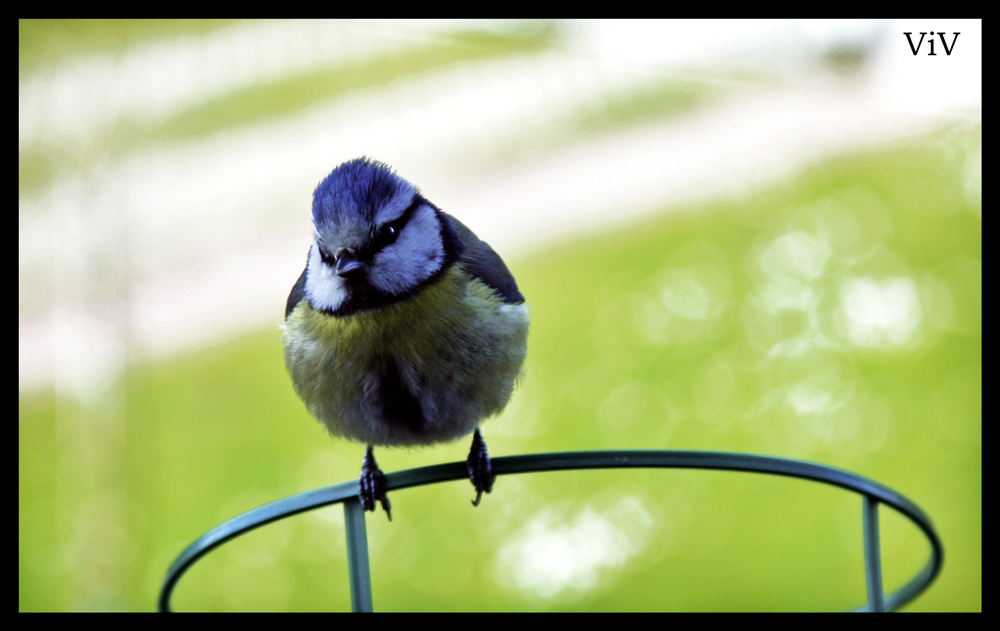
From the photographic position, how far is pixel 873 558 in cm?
74

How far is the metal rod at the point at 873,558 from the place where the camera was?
728 millimetres

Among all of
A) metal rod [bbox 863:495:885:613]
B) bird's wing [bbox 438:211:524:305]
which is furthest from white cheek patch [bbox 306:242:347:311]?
metal rod [bbox 863:495:885:613]

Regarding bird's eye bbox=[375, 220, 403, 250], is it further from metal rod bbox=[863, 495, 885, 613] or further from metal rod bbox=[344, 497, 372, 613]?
metal rod bbox=[863, 495, 885, 613]

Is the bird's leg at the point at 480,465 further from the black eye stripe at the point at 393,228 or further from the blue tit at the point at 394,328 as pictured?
the black eye stripe at the point at 393,228

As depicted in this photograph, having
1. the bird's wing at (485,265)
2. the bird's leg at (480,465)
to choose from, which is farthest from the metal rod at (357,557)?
the bird's wing at (485,265)

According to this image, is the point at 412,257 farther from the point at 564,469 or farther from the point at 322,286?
the point at 564,469

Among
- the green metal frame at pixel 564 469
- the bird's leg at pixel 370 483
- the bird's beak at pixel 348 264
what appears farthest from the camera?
the bird's leg at pixel 370 483

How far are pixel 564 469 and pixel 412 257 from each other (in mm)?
377

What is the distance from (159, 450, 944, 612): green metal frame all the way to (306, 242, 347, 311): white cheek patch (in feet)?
0.83

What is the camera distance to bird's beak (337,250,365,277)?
0.81 metres

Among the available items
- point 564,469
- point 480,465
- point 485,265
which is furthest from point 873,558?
point 485,265

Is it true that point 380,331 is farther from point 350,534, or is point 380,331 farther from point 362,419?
point 350,534

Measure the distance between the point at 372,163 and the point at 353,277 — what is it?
0.14 m

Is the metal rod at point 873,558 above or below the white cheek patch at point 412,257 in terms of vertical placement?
below
